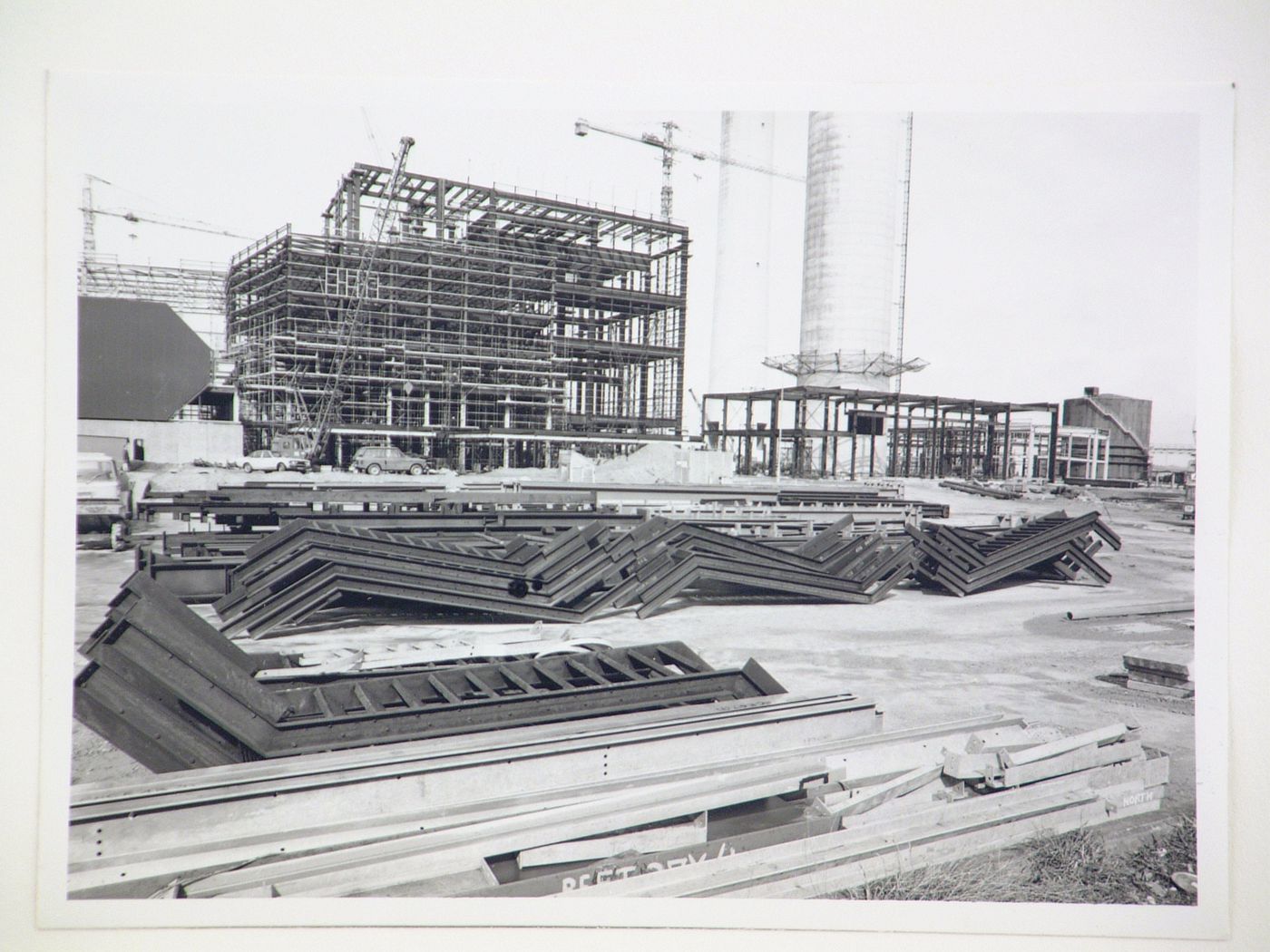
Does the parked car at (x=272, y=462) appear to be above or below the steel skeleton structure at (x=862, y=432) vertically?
below

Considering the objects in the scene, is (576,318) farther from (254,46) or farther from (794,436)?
(254,46)

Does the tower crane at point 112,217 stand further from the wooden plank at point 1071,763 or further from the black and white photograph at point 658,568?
the wooden plank at point 1071,763

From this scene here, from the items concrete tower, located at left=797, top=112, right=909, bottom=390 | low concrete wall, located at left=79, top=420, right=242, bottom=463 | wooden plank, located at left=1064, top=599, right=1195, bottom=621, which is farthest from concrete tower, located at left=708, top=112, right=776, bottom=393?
low concrete wall, located at left=79, top=420, right=242, bottom=463

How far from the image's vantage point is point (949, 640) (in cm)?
645

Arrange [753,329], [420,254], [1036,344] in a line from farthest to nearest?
[420,254] < [753,329] < [1036,344]

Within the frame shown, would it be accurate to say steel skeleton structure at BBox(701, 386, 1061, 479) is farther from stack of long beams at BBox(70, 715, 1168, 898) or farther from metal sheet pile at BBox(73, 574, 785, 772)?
metal sheet pile at BBox(73, 574, 785, 772)

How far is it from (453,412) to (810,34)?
8590 millimetres

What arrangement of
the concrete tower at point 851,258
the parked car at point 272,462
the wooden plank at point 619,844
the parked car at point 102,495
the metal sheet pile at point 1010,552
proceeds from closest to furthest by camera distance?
the wooden plank at point 619,844 < the parked car at point 102,495 < the concrete tower at point 851,258 < the parked car at point 272,462 < the metal sheet pile at point 1010,552

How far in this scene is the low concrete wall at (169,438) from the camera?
14.4 ft

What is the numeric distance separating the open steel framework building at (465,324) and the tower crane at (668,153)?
2.12 ft

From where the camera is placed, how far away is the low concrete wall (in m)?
4.39

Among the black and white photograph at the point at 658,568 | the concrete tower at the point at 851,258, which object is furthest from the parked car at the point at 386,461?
the concrete tower at the point at 851,258

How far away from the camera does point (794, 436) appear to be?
440 inches

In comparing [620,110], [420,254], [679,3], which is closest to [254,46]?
[620,110]
